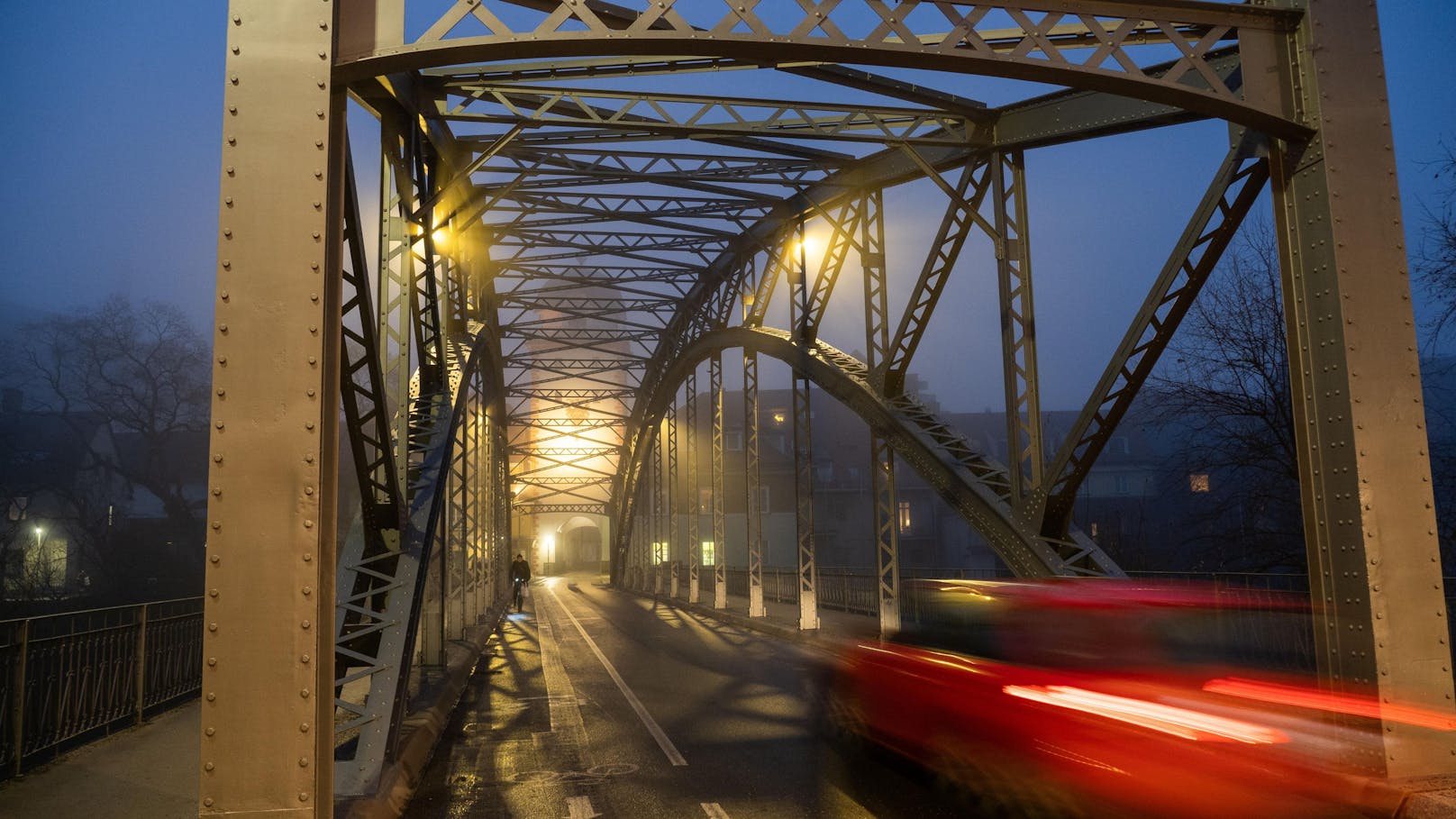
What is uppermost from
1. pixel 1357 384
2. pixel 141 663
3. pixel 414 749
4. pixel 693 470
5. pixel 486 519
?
pixel 693 470

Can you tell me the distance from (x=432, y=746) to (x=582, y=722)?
1.98 m

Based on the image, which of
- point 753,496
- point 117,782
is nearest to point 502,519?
point 753,496

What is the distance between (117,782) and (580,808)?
3685 millimetres

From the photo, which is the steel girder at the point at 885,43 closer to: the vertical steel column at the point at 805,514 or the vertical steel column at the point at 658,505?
the vertical steel column at the point at 805,514

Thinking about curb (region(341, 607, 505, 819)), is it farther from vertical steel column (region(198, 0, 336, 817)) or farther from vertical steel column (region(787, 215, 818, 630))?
vertical steel column (region(787, 215, 818, 630))

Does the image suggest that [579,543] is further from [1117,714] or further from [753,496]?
[1117,714]

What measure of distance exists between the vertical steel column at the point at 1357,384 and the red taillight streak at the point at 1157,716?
1.20 meters

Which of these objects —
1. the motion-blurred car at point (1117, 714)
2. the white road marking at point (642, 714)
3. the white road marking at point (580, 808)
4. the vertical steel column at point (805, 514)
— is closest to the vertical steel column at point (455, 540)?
the white road marking at point (642, 714)

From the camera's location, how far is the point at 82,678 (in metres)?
9.88

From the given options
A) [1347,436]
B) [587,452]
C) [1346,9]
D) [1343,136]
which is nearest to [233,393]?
[1347,436]

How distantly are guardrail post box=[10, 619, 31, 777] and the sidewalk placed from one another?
21 centimetres

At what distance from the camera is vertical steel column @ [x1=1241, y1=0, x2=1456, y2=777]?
20.2 feet

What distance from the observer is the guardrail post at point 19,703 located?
822cm

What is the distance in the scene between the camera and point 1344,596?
20.6ft
